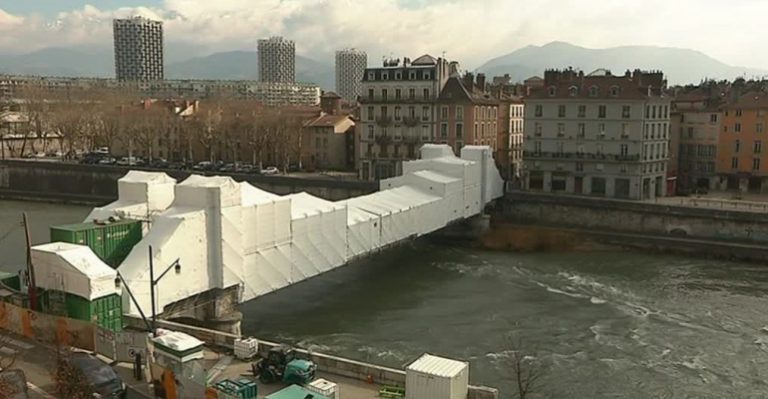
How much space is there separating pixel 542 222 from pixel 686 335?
21.4 metres

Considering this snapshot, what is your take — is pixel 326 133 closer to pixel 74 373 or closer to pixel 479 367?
pixel 479 367

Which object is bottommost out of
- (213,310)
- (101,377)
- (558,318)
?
(558,318)

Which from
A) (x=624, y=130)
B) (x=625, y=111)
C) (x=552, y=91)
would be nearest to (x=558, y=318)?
(x=624, y=130)

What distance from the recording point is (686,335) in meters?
27.8

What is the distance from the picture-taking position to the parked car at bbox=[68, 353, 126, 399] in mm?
15547

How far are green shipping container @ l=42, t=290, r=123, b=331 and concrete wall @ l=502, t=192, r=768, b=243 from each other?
33680 mm

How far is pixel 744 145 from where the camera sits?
180 ft

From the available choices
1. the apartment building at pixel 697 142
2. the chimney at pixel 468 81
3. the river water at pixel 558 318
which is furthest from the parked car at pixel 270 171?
the apartment building at pixel 697 142

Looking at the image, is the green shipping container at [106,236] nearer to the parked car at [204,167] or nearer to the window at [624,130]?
the window at [624,130]

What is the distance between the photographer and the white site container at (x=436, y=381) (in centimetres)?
1528

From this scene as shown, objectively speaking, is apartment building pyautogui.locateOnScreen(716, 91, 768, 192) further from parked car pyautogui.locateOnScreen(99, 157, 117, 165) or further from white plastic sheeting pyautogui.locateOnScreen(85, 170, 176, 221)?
parked car pyautogui.locateOnScreen(99, 157, 117, 165)

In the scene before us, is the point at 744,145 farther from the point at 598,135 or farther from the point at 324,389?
the point at 324,389

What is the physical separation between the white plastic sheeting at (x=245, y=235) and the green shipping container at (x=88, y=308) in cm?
131

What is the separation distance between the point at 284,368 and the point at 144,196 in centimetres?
1115
